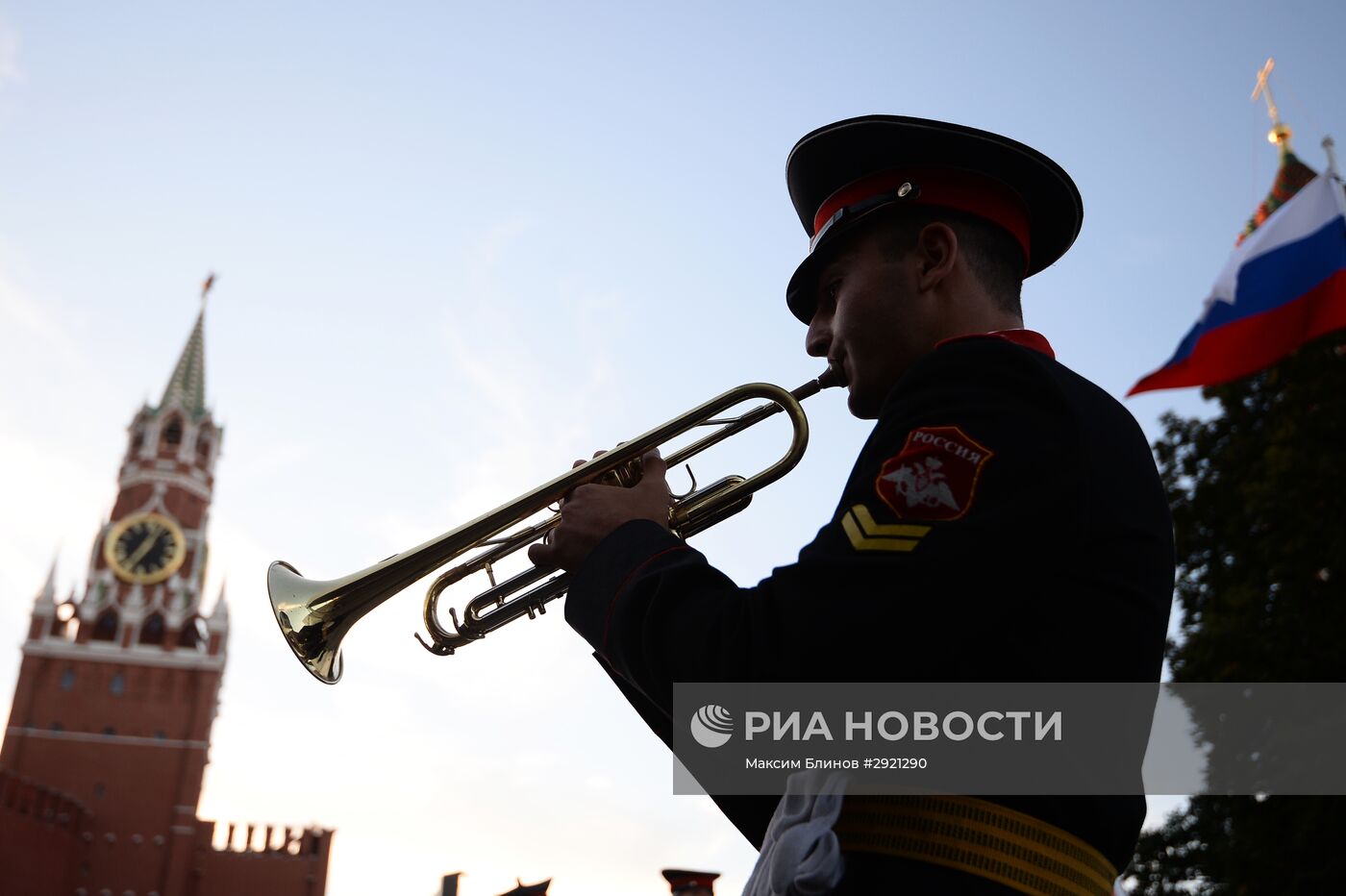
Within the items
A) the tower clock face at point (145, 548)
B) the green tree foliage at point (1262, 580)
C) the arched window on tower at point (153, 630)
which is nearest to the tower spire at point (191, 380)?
the tower clock face at point (145, 548)

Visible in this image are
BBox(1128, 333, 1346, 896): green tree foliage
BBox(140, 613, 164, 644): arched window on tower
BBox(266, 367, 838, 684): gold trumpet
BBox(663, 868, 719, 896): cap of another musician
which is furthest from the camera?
BBox(140, 613, 164, 644): arched window on tower

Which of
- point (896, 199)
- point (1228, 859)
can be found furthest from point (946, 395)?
point (1228, 859)

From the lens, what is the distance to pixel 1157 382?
1375 centimetres

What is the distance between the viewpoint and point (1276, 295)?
43.7ft

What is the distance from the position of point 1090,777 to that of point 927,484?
62 cm

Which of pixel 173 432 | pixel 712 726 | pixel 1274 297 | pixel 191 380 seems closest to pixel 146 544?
pixel 173 432

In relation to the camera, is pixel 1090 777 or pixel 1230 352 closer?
pixel 1090 777

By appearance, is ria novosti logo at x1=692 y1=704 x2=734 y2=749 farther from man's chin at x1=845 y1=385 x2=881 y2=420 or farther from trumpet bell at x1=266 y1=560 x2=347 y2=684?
trumpet bell at x1=266 y1=560 x2=347 y2=684

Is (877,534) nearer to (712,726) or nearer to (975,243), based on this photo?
(712,726)

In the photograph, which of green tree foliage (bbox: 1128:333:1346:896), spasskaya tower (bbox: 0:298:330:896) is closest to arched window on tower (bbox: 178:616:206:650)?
spasskaya tower (bbox: 0:298:330:896)

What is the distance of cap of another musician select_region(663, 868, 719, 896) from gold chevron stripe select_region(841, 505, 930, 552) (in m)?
10.1

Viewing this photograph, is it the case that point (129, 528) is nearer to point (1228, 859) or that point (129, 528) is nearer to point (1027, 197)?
point (1228, 859)

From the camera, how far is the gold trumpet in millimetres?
3395

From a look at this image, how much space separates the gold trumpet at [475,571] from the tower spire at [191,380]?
71636mm
